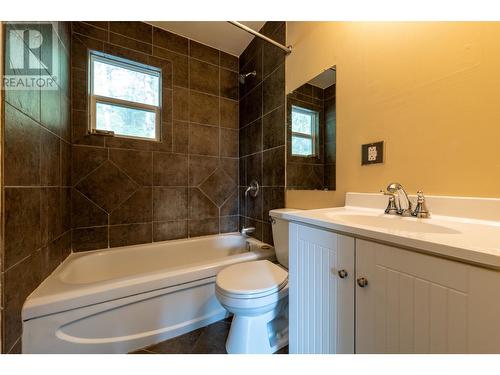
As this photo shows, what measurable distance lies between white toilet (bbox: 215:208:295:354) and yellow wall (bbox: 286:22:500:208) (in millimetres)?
624

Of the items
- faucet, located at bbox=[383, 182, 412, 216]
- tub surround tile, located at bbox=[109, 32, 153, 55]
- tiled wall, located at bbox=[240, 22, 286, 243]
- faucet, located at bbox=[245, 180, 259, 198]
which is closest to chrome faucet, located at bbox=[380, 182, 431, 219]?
faucet, located at bbox=[383, 182, 412, 216]

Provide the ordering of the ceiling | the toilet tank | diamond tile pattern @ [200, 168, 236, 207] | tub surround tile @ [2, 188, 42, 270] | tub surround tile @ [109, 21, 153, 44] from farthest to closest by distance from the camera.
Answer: diamond tile pattern @ [200, 168, 236, 207] → the ceiling → tub surround tile @ [109, 21, 153, 44] → the toilet tank → tub surround tile @ [2, 188, 42, 270]

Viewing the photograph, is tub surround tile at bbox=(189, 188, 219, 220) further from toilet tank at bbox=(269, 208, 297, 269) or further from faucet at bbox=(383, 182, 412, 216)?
faucet at bbox=(383, 182, 412, 216)

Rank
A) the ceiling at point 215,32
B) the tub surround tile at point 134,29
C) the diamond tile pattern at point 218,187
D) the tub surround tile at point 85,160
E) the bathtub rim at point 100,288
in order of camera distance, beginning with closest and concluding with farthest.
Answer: the bathtub rim at point 100,288
the tub surround tile at point 85,160
the tub surround tile at point 134,29
the ceiling at point 215,32
the diamond tile pattern at point 218,187

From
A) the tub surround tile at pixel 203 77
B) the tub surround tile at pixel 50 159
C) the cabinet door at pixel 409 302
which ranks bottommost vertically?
the cabinet door at pixel 409 302

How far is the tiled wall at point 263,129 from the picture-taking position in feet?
5.70

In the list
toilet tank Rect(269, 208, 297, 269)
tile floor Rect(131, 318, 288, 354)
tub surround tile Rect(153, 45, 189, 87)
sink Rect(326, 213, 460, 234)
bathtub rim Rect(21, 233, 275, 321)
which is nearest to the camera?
sink Rect(326, 213, 460, 234)

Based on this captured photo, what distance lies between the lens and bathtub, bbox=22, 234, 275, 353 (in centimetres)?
98

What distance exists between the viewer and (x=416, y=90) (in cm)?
88

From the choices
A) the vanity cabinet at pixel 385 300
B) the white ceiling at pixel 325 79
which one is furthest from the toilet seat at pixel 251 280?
the white ceiling at pixel 325 79

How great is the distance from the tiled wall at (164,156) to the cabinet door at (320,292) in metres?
1.47

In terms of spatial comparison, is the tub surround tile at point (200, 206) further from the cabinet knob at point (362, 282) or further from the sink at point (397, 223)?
the cabinet knob at point (362, 282)

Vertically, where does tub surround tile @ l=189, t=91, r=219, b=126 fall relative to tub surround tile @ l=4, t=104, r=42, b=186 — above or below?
above

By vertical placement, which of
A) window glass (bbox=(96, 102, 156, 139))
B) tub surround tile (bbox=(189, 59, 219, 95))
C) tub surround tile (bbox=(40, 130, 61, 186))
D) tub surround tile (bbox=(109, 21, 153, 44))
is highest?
tub surround tile (bbox=(109, 21, 153, 44))
